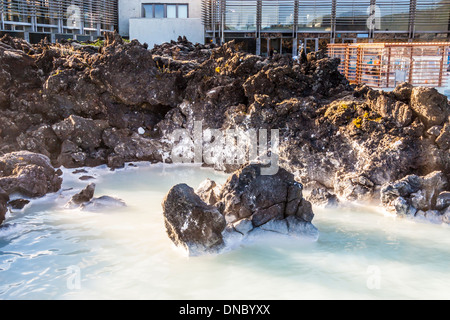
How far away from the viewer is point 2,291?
254 inches

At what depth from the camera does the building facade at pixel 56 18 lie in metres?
23.8

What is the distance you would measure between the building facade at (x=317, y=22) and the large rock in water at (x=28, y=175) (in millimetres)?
21269

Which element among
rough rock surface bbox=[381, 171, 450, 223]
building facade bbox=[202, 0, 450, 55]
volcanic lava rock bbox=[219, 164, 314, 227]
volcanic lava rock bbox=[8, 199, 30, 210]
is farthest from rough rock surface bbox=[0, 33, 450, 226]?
building facade bbox=[202, 0, 450, 55]

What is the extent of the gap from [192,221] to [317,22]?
82.1 ft

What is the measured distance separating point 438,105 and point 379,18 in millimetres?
20995

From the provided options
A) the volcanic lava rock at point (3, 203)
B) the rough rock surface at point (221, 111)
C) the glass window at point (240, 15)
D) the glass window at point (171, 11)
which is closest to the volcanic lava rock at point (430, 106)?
the rough rock surface at point (221, 111)

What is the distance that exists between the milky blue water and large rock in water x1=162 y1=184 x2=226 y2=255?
0.22 m

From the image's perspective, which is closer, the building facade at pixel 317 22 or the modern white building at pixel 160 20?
the building facade at pixel 317 22

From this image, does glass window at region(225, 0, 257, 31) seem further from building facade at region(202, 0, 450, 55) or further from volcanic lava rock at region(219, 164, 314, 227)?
volcanic lava rock at region(219, 164, 314, 227)

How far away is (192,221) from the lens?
7.41 metres

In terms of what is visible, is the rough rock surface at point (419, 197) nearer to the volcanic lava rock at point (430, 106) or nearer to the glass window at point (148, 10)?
the volcanic lava rock at point (430, 106)

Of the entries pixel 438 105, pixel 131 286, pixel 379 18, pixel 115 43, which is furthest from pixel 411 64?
pixel 379 18

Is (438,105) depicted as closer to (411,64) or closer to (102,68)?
(411,64)
